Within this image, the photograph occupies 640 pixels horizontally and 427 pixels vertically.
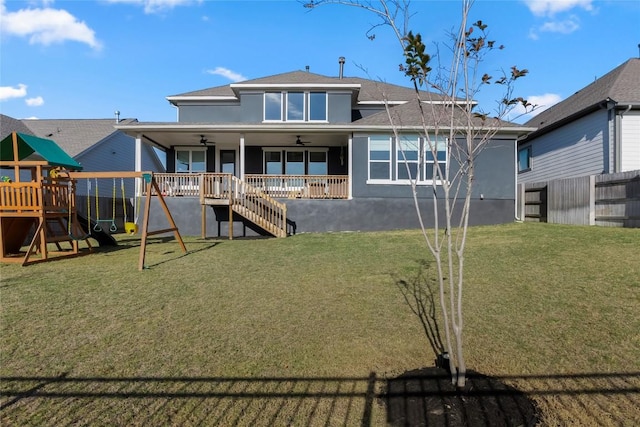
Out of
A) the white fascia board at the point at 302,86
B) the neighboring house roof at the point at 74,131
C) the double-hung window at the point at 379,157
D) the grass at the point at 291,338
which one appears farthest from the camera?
the neighboring house roof at the point at 74,131

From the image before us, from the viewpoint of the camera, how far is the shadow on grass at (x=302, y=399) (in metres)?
2.77

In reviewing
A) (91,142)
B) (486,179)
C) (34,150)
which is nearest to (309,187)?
(486,179)

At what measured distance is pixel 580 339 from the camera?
394 centimetres

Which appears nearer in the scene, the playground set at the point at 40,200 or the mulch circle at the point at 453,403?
the mulch circle at the point at 453,403

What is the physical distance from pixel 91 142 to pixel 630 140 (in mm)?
26368

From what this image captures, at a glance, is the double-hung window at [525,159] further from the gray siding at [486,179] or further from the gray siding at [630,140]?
the gray siding at [486,179]

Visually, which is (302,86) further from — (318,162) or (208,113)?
(208,113)

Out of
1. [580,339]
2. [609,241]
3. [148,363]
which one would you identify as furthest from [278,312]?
[609,241]

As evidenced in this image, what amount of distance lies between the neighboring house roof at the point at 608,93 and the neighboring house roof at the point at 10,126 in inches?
1065

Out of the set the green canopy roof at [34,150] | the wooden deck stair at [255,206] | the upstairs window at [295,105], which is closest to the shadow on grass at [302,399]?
the green canopy roof at [34,150]

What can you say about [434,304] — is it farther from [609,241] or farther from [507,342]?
[609,241]

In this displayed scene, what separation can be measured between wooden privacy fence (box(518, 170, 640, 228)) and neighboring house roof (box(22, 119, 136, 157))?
21179 mm

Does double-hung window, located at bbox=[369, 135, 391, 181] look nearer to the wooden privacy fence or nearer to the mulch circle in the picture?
the wooden privacy fence

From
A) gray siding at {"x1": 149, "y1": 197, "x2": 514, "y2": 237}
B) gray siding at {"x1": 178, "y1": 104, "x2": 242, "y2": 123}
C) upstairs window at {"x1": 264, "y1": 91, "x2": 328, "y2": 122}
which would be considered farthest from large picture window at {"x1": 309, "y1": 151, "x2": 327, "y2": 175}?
gray siding at {"x1": 178, "y1": 104, "x2": 242, "y2": 123}
